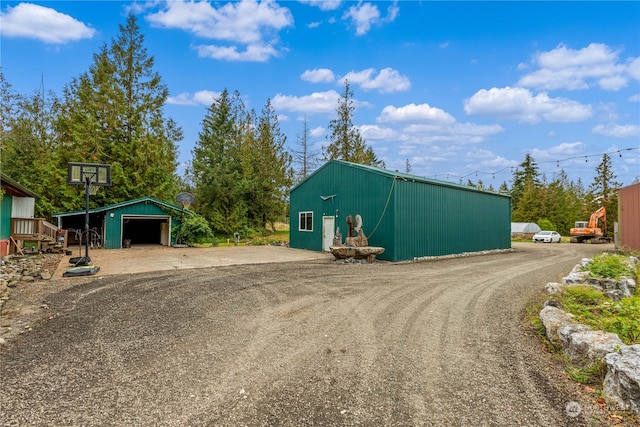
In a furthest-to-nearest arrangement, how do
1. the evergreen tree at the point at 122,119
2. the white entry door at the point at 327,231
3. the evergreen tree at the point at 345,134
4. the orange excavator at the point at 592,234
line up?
the evergreen tree at the point at 345,134 → the orange excavator at the point at 592,234 → the evergreen tree at the point at 122,119 → the white entry door at the point at 327,231

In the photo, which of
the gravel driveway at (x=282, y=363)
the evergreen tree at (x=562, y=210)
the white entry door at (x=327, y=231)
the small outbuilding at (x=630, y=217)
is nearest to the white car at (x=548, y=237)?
the evergreen tree at (x=562, y=210)

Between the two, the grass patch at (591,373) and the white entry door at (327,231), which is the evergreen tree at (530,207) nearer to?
the white entry door at (327,231)

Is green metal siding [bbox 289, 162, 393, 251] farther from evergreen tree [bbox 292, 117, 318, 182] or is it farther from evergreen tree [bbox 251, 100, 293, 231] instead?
evergreen tree [bbox 292, 117, 318, 182]

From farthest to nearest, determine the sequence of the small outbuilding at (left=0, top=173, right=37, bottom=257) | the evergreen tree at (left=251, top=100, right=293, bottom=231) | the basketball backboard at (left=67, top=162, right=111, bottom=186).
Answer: the evergreen tree at (left=251, top=100, right=293, bottom=231) → the small outbuilding at (left=0, top=173, right=37, bottom=257) → the basketball backboard at (left=67, top=162, right=111, bottom=186)

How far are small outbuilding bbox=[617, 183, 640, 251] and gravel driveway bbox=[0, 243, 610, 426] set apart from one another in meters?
9.36

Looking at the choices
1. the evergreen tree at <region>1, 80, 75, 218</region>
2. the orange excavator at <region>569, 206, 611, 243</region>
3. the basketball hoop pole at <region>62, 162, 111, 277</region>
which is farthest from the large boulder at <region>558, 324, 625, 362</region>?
the orange excavator at <region>569, 206, 611, 243</region>

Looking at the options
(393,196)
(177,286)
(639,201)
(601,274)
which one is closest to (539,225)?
(639,201)

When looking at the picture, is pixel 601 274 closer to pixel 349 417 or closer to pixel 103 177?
pixel 349 417

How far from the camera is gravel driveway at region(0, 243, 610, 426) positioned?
2.33 m

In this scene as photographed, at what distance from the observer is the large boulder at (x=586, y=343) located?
293 centimetres

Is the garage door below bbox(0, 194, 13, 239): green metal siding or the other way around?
below

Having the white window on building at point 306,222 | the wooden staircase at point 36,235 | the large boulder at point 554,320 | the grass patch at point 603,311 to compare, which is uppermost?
the white window on building at point 306,222

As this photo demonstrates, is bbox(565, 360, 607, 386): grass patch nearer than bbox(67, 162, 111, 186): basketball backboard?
Yes

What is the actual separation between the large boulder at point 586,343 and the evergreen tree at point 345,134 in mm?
25801
